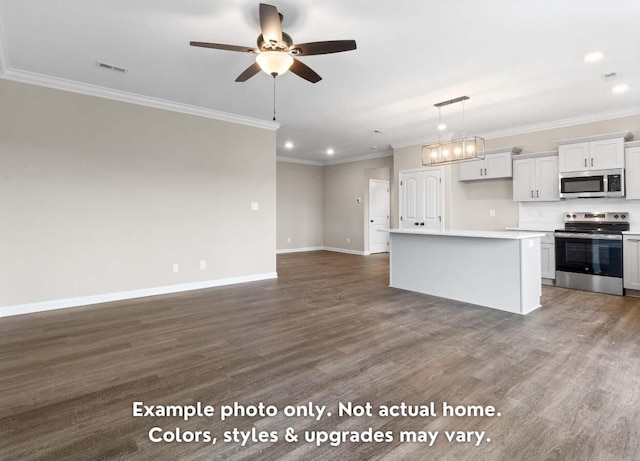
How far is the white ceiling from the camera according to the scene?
2.72 meters

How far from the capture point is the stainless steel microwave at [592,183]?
496 cm

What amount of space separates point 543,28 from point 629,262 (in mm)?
3757

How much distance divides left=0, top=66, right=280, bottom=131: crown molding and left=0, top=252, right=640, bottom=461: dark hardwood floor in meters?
2.77

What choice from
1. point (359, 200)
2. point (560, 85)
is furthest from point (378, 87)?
point (359, 200)

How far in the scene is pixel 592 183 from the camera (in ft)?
16.9

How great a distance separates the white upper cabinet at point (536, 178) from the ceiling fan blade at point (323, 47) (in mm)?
4736

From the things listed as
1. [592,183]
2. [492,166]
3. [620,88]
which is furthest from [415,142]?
[620,88]

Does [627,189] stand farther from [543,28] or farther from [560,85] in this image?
[543,28]

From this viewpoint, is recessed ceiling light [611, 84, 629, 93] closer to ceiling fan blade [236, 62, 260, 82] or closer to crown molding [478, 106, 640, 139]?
crown molding [478, 106, 640, 139]

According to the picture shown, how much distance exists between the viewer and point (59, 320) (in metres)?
3.78

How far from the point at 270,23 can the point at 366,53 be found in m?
1.33

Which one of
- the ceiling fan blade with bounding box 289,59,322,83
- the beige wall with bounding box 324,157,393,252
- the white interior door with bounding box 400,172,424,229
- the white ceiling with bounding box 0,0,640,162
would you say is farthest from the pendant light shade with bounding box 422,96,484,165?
the beige wall with bounding box 324,157,393,252

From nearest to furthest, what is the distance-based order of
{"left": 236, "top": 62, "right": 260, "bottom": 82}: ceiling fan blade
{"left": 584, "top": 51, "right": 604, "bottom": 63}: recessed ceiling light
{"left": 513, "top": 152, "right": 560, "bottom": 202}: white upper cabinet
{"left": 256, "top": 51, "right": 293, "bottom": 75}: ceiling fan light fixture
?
{"left": 256, "top": 51, "right": 293, "bottom": 75}: ceiling fan light fixture → {"left": 236, "top": 62, "right": 260, "bottom": 82}: ceiling fan blade → {"left": 584, "top": 51, "right": 604, "bottom": 63}: recessed ceiling light → {"left": 513, "top": 152, "right": 560, "bottom": 202}: white upper cabinet

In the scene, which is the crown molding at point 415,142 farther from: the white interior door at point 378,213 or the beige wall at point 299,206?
the beige wall at point 299,206
